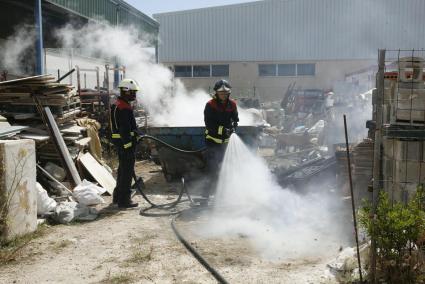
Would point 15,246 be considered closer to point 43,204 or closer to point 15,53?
point 43,204

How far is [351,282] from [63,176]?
5.66 meters

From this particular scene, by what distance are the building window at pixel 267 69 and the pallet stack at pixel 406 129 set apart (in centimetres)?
2360

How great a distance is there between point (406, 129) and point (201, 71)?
25.0m

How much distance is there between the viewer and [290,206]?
6504mm

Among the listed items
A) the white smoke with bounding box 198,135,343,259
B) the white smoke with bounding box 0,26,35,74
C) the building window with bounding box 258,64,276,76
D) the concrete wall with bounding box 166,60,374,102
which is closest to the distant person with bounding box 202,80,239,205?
the white smoke with bounding box 198,135,343,259

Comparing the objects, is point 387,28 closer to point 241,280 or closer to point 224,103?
point 224,103

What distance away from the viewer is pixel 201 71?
28.9 meters

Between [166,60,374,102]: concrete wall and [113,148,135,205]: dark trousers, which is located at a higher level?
[166,60,374,102]: concrete wall

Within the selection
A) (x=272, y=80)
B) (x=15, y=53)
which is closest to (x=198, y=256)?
(x=15, y=53)

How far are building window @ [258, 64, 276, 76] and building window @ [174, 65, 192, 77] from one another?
4489 millimetres

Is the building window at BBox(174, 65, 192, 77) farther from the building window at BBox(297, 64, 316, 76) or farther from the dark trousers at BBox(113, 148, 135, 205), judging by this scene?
the dark trousers at BBox(113, 148, 135, 205)

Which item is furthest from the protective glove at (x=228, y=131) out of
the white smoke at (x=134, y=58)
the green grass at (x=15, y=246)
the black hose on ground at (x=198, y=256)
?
the white smoke at (x=134, y=58)

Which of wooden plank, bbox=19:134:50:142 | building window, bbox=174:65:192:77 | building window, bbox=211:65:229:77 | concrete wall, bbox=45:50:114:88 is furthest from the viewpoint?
building window, bbox=174:65:192:77

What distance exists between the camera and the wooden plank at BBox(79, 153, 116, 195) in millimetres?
8539
